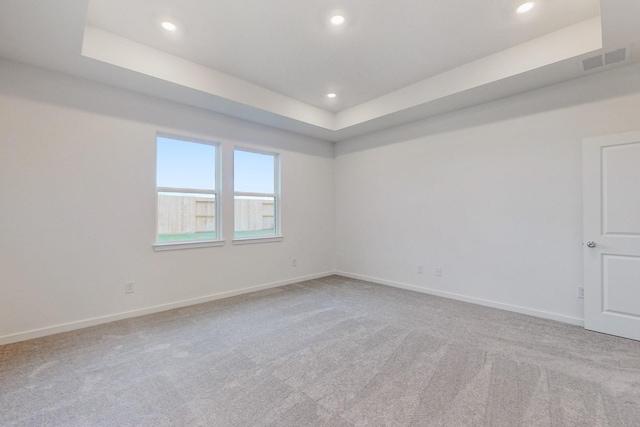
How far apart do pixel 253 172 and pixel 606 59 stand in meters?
4.41

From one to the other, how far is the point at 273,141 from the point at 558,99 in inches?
152

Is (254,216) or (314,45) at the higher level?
(314,45)

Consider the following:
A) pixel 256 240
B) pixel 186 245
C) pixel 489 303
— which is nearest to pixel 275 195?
pixel 256 240

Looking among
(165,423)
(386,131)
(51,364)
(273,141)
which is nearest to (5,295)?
(51,364)

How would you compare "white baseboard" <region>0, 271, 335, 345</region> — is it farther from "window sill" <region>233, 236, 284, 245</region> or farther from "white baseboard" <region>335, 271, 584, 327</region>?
"white baseboard" <region>335, 271, 584, 327</region>

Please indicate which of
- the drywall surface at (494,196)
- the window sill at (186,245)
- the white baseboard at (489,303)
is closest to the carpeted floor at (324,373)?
the white baseboard at (489,303)

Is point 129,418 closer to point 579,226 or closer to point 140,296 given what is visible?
point 140,296

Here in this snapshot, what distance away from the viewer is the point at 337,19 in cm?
260

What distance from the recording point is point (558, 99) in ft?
10.6

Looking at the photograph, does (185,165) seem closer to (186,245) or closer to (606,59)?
(186,245)

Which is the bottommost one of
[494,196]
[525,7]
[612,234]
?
[612,234]

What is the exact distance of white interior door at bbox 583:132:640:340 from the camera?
272 cm

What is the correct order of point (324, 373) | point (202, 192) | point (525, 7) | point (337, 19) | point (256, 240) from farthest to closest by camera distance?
point (256, 240)
point (202, 192)
point (337, 19)
point (525, 7)
point (324, 373)

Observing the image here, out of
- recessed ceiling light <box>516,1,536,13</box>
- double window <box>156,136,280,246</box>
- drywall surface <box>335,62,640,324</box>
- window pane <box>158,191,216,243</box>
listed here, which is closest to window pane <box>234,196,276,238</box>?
double window <box>156,136,280,246</box>
